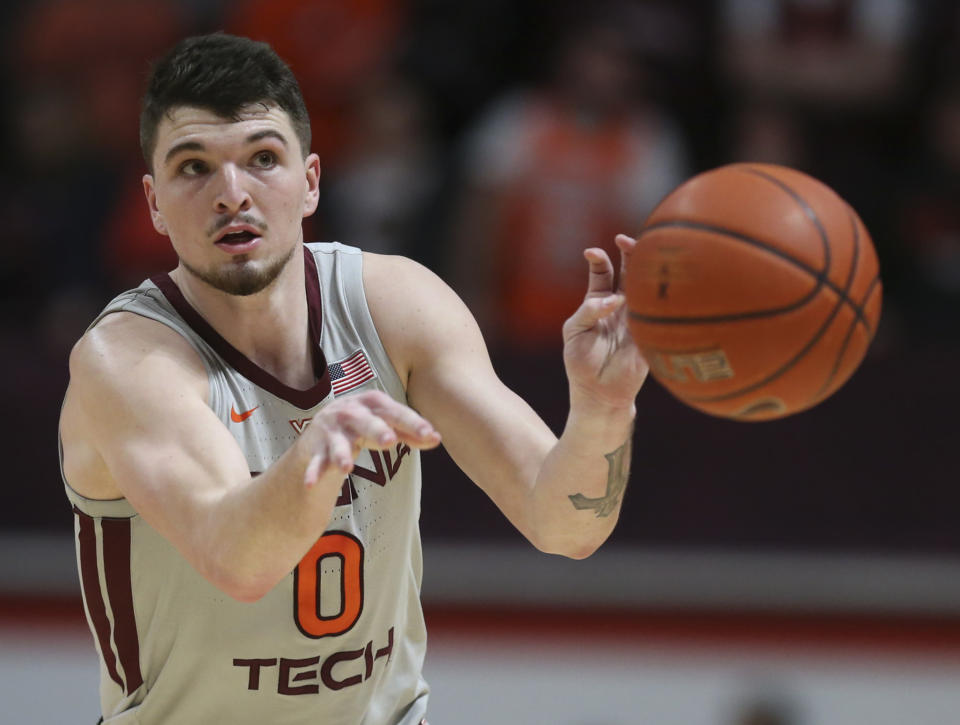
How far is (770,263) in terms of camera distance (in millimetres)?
3217

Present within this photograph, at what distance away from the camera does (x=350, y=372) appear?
3.75 m

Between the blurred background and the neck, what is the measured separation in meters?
2.55

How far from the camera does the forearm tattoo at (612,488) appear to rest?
362 cm

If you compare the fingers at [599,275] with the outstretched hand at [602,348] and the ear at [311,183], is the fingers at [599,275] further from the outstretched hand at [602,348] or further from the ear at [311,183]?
the ear at [311,183]

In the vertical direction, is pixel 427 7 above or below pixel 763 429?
above

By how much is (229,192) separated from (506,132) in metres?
3.69

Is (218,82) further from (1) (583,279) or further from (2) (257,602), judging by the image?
(1) (583,279)

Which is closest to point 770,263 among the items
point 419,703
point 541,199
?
point 419,703

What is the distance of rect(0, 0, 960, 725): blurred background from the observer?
6.14 m

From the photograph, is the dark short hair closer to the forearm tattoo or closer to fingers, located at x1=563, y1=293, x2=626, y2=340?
fingers, located at x1=563, y1=293, x2=626, y2=340

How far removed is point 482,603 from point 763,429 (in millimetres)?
1444

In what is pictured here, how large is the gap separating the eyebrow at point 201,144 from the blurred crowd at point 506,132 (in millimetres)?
2783

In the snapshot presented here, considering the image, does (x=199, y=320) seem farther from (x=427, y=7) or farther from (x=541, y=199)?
(x=427, y=7)

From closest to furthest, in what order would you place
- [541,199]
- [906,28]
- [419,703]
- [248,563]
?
[248,563] → [419,703] → [541,199] → [906,28]
